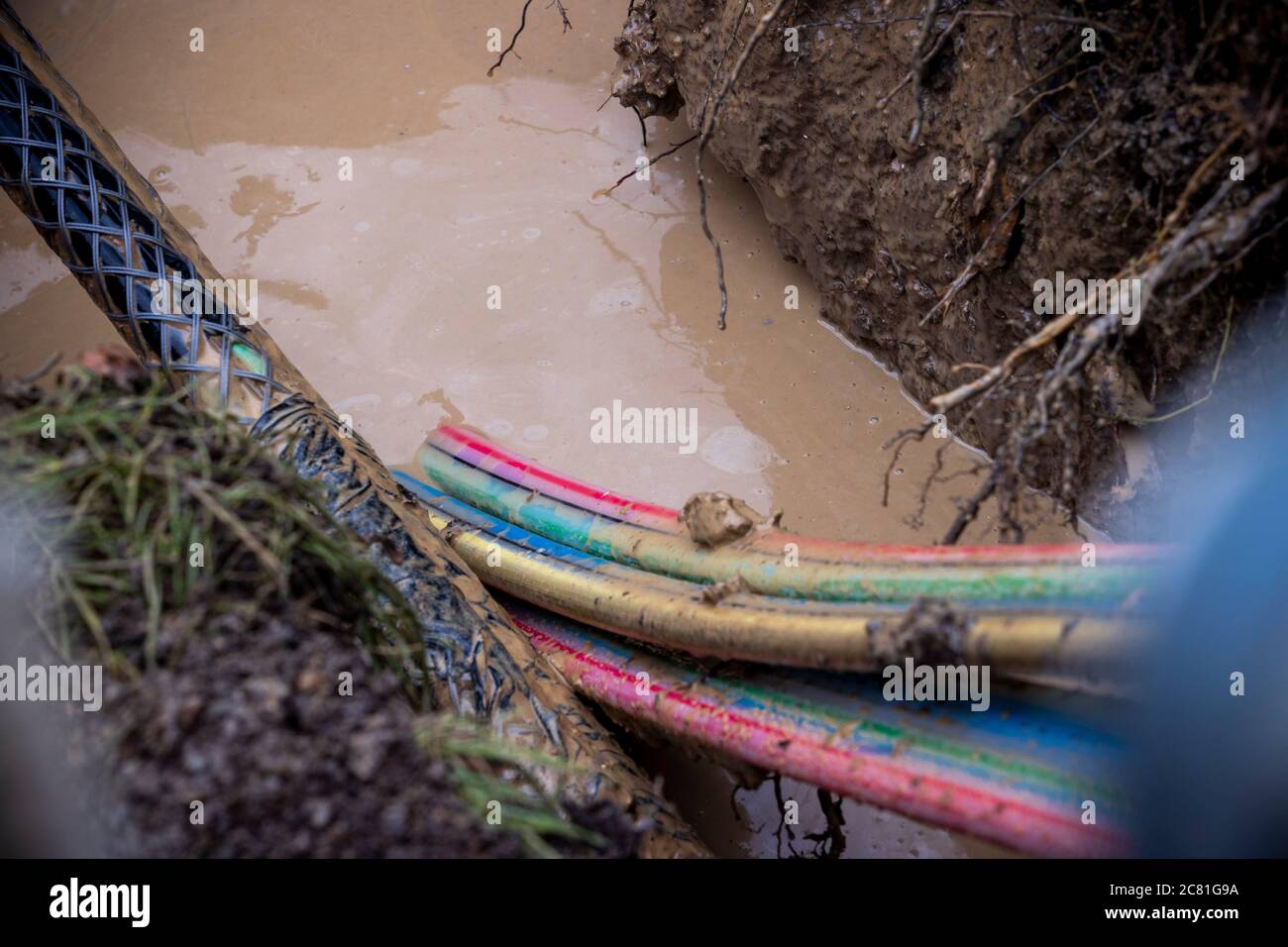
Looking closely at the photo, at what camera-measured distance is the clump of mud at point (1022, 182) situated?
1.87 meters

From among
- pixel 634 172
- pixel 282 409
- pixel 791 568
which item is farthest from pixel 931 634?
pixel 634 172

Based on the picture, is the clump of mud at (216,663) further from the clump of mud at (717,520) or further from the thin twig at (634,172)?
the thin twig at (634,172)

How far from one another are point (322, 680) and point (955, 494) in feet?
7.48

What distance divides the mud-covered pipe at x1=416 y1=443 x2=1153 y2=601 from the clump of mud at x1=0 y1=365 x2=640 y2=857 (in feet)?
2.44

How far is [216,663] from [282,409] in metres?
1.10

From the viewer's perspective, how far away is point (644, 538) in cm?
235

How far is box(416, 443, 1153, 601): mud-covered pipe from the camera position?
1.62m

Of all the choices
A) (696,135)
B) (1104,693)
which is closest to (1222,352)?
(1104,693)

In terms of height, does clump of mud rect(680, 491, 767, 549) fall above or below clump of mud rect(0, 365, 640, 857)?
above

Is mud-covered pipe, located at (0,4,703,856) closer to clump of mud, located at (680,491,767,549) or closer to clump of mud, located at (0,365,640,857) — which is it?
clump of mud, located at (680,491,767,549)

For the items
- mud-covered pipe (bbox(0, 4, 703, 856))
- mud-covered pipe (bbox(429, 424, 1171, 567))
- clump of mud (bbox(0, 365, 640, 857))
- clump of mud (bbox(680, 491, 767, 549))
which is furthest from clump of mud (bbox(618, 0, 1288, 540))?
clump of mud (bbox(0, 365, 640, 857))

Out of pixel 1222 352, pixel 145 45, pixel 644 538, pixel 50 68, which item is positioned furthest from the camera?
pixel 145 45

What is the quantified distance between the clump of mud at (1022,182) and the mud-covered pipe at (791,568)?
18cm

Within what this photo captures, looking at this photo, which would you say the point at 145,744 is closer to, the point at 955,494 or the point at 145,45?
the point at 955,494
